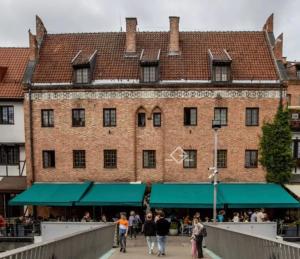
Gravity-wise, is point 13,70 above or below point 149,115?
above

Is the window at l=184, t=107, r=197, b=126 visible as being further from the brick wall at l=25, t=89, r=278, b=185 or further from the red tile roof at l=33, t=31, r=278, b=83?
the red tile roof at l=33, t=31, r=278, b=83

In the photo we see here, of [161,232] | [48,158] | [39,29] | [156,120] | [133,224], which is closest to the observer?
[161,232]

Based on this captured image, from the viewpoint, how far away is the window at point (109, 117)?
2503 centimetres

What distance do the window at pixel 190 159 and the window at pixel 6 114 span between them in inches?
443

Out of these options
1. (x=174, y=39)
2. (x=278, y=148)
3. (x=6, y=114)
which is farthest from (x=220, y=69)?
(x=6, y=114)

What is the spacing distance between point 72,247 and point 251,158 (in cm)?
1747

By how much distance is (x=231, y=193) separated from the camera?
2308 cm

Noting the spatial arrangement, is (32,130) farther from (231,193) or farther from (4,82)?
(231,193)

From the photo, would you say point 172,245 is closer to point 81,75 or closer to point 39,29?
point 81,75

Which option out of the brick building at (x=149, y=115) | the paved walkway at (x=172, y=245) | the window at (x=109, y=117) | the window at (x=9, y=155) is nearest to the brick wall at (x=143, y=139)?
the brick building at (x=149, y=115)

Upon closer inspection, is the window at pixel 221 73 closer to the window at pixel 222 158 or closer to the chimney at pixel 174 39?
the chimney at pixel 174 39

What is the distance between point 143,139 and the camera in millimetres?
25016

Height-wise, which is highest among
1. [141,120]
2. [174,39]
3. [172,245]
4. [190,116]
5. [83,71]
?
[174,39]

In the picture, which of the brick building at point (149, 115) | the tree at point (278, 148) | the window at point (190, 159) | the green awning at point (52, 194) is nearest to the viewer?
the green awning at point (52, 194)
